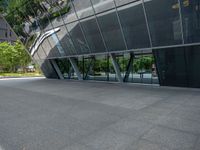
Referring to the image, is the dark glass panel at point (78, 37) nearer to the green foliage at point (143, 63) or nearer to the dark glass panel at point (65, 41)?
the dark glass panel at point (65, 41)

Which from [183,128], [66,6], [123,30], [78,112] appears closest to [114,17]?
[123,30]

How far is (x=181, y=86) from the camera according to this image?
1331 centimetres

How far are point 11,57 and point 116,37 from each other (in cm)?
3094

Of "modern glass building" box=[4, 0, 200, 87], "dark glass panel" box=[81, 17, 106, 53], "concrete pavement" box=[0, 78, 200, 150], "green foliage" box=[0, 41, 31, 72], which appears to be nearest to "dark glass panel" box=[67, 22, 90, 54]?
"modern glass building" box=[4, 0, 200, 87]

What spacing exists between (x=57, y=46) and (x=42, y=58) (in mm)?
4428

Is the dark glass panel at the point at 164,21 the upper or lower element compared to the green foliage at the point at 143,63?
upper

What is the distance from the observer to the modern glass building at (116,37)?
39.8 feet

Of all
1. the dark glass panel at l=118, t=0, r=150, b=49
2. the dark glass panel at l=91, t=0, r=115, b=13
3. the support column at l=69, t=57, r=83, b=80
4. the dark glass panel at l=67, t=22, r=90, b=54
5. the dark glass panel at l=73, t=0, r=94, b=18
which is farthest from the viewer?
the support column at l=69, t=57, r=83, b=80

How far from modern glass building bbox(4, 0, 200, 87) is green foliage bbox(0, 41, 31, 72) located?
1676 centimetres

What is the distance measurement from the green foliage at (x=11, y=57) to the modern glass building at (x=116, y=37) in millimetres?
16757

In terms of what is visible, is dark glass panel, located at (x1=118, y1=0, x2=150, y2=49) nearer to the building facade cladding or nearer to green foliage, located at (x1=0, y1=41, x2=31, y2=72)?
green foliage, located at (x1=0, y1=41, x2=31, y2=72)

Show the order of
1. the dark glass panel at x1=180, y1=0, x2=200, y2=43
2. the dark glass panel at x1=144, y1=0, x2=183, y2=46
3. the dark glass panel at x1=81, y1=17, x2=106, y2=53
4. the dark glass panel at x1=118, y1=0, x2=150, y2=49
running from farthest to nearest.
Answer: the dark glass panel at x1=81, y1=17, x2=106, y2=53
the dark glass panel at x1=118, y1=0, x2=150, y2=49
the dark glass panel at x1=144, y1=0, x2=183, y2=46
the dark glass panel at x1=180, y1=0, x2=200, y2=43

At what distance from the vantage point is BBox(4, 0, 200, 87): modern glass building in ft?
39.8

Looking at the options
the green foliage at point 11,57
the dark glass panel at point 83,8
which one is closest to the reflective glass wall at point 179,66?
the dark glass panel at point 83,8
